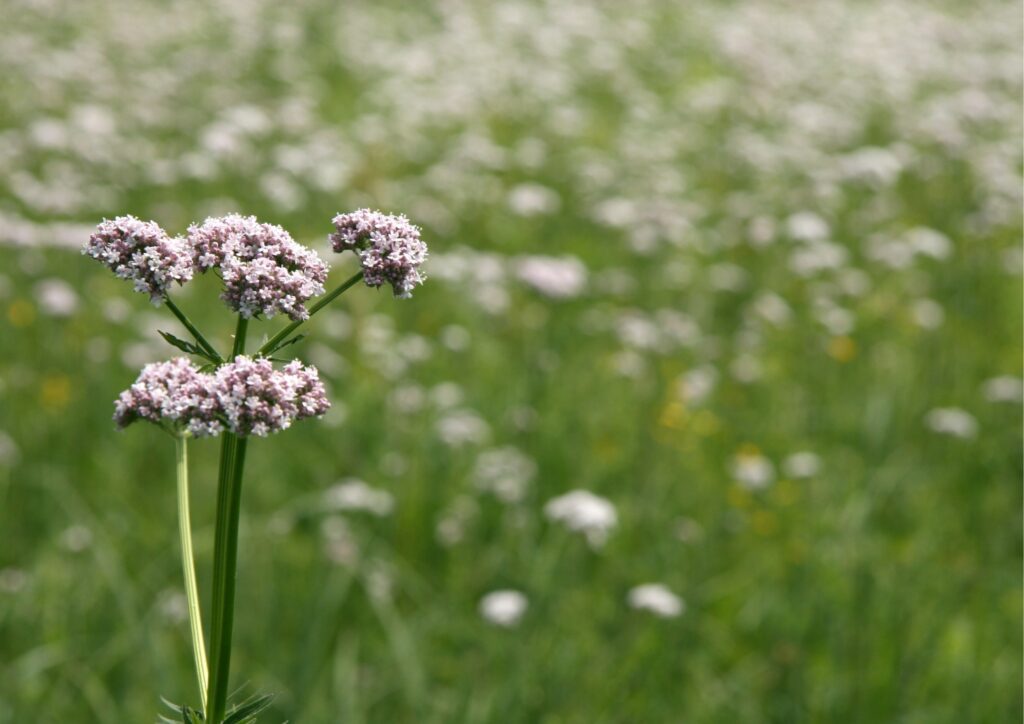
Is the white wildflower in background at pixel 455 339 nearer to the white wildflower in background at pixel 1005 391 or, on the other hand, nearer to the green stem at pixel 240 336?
the white wildflower in background at pixel 1005 391

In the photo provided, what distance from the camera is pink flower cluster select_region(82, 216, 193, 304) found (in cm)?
116

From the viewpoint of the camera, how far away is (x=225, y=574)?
111cm

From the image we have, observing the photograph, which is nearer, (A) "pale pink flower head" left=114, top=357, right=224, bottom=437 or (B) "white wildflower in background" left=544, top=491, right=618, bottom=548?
(A) "pale pink flower head" left=114, top=357, right=224, bottom=437

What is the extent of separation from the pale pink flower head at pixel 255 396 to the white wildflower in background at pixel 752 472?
390 centimetres

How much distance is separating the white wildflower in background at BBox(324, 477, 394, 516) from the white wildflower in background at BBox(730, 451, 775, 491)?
1531 millimetres

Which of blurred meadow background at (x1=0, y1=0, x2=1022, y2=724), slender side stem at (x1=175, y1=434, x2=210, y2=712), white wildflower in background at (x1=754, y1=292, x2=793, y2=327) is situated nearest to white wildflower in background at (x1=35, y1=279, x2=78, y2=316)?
blurred meadow background at (x1=0, y1=0, x2=1022, y2=724)

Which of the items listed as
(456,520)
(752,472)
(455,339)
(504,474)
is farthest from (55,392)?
(752,472)

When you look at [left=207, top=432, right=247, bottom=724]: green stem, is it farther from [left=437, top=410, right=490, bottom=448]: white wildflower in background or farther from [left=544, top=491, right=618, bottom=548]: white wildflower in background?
[left=437, top=410, right=490, bottom=448]: white wildflower in background

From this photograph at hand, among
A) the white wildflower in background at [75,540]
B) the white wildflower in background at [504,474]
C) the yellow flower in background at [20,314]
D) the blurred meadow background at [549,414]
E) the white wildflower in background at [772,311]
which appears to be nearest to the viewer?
the blurred meadow background at [549,414]

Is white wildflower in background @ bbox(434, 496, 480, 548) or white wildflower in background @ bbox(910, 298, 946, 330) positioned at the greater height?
white wildflower in background @ bbox(910, 298, 946, 330)

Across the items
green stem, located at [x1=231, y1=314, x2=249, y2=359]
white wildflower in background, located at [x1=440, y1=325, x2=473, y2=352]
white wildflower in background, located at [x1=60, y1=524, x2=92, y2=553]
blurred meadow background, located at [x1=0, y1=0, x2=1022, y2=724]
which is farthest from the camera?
white wildflower in background, located at [x1=440, y1=325, x2=473, y2=352]

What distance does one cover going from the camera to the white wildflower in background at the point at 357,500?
4148 mm

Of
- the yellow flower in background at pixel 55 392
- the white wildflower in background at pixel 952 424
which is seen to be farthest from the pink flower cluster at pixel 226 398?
the white wildflower in background at pixel 952 424

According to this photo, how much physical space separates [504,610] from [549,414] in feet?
6.59
